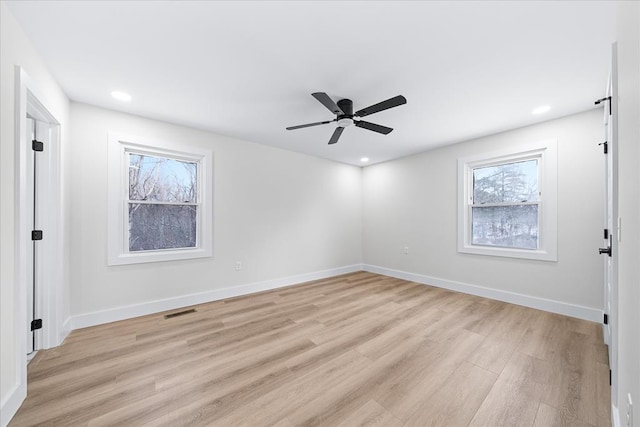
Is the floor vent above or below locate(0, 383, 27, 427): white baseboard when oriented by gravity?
below

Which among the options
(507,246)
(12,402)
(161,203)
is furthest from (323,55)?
(507,246)

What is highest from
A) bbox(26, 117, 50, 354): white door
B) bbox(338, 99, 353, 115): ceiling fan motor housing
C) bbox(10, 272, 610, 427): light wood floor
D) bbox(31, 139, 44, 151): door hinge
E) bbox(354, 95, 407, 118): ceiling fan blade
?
bbox(338, 99, 353, 115): ceiling fan motor housing

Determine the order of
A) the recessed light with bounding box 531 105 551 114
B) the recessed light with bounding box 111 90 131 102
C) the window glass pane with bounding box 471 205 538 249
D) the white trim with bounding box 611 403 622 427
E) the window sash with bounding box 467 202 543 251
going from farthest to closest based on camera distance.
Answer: the window glass pane with bounding box 471 205 538 249, the window sash with bounding box 467 202 543 251, the recessed light with bounding box 531 105 551 114, the recessed light with bounding box 111 90 131 102, the white trim with bounding box 611 403 622 427

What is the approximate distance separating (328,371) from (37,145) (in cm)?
319

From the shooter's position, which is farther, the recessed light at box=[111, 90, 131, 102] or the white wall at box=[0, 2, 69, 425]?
the recessed light at box=[111, 90, 131, 102]

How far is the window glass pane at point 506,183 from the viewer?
3367 millimetres

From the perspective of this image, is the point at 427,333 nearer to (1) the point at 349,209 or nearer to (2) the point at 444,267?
(2) the point at 444,267

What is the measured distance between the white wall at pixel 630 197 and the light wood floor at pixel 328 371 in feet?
2.38

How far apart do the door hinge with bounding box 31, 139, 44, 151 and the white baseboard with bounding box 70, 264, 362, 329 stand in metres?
1.74

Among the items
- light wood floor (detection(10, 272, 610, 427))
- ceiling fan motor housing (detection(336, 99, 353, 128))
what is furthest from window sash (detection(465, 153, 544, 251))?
ceiling fan motor housing (detection(336, 99, 353, 128))

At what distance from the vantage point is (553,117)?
10.0 feet

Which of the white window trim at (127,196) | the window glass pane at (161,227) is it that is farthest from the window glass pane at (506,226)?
the window glass pane at (161,227)

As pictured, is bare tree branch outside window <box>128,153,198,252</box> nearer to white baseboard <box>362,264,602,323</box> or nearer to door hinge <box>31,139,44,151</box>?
door hinge <box>31,139,44,151</box>

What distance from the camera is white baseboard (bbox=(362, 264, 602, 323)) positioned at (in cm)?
285
